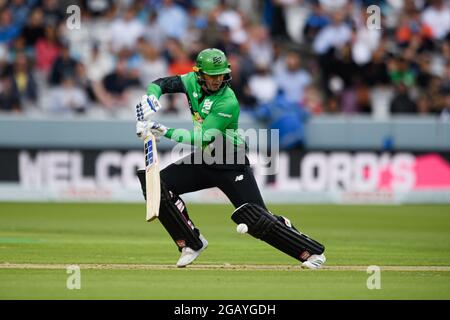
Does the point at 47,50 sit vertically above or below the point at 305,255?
above

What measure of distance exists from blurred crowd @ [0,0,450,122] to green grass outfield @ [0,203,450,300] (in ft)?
6.76

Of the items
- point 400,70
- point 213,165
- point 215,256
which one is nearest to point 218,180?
point 213,165

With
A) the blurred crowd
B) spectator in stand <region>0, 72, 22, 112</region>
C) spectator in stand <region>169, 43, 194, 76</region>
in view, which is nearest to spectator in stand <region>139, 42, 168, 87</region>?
the blurred crowd

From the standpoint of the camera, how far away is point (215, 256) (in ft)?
33.3

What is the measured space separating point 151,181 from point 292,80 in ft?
28.5

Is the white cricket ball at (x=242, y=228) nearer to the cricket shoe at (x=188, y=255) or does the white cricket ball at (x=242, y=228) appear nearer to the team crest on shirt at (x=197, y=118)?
the cricket shoe at (x=188, y=255)

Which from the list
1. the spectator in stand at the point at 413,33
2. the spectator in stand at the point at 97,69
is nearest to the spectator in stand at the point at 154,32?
the spectator in stand at the point at 97,69

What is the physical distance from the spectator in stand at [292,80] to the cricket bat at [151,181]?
8.35 metres

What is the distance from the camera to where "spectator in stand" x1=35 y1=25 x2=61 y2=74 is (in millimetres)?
17047

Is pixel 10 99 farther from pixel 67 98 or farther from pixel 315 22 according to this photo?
pixel 315 22

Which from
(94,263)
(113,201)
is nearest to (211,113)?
(94,263)
